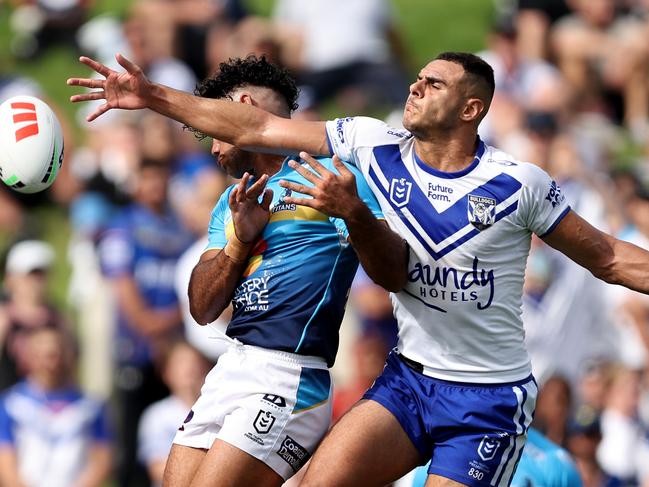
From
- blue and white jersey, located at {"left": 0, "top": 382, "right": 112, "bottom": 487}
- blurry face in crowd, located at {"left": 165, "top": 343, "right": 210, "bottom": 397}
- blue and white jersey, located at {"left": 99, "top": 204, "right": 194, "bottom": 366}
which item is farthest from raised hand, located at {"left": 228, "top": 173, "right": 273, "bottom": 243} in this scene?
blue and white jersey, located at {"left": 0, "top": 382, "right": 112, "bottom": 487}

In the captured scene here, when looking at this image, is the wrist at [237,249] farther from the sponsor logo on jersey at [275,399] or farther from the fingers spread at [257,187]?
the sponsor logo on jersey at [275,399]

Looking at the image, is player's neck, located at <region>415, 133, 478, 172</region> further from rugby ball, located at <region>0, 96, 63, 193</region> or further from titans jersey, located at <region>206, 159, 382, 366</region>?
rugby ball, located at <region>0, 96, 63, 193</region>

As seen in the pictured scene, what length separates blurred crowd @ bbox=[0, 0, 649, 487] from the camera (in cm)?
1004

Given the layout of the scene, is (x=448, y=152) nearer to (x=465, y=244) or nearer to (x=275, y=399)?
(x=465, y=244)

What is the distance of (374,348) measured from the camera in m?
9.54

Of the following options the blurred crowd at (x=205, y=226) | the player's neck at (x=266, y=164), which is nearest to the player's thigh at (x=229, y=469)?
the player's neck at (x=266, y=164)

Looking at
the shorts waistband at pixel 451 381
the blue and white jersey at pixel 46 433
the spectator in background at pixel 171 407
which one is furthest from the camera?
the blue and white jersey at pixel 46 433

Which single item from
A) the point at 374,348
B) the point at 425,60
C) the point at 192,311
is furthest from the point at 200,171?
the point at 192,311

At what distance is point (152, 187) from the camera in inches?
414

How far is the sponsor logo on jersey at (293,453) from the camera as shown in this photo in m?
5.63

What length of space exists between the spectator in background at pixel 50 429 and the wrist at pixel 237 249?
4.73 meters

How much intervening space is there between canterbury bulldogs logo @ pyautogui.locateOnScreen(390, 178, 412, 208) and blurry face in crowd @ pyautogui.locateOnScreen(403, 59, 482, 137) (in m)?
0.23

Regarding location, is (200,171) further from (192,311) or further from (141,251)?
(192,311)

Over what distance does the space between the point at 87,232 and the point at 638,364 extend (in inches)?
200
